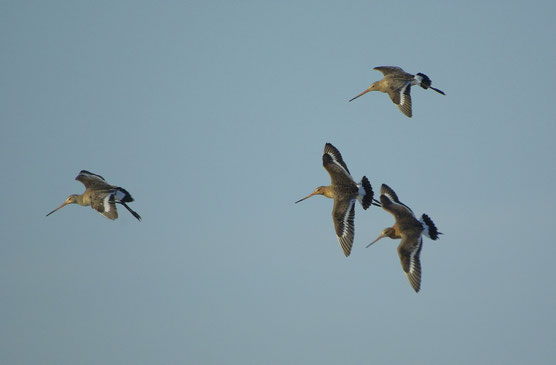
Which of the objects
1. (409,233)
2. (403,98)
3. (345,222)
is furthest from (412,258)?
(403,98)

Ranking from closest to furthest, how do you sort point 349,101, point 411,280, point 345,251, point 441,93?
point 411,280 < point 345,251 < point 441,93 < point 349,101

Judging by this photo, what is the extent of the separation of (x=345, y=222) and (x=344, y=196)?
2.06 ft

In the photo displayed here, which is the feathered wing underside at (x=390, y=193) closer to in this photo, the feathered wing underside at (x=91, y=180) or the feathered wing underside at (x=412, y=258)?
the feathered wing underside at (x=412, y=258)

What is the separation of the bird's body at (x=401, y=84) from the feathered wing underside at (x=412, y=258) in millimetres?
3560

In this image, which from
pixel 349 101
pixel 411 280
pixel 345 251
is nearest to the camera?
pixel 411 280

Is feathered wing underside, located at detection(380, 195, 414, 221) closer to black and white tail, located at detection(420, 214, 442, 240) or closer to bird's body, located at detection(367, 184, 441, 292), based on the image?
bird's body, located at detection(367, 184, 441, 292)

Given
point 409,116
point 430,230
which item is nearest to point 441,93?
point 409,116

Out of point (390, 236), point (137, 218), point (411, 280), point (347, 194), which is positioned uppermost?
point (137, 218)

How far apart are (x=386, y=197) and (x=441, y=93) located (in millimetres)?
3165

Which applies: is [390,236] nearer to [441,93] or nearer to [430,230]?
[430,230]

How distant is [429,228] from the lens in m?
18.2

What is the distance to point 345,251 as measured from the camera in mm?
19016

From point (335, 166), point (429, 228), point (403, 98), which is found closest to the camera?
point (429, 228)

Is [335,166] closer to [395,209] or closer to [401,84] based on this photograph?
[395,209]
